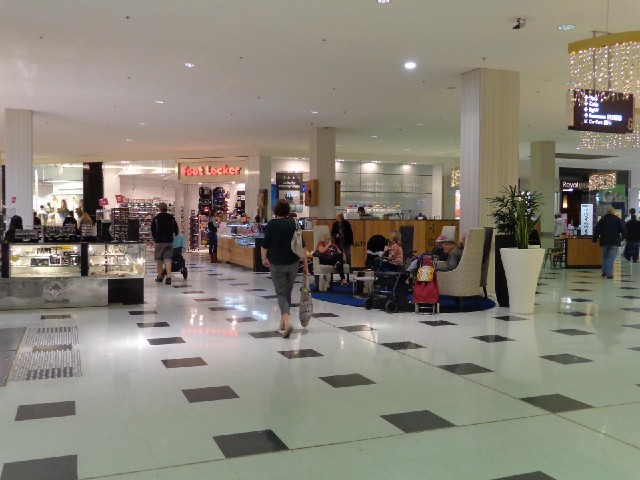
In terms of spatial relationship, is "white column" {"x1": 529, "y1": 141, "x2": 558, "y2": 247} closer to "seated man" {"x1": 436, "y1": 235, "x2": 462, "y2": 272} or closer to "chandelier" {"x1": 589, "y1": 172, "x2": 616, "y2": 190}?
"chandelier" {"x1": 589, "y1": 172, "x2": 616, "y2": 190}

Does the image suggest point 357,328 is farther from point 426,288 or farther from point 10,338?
point 10,338

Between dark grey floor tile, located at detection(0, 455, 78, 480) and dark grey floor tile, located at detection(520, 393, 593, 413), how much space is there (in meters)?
2.57

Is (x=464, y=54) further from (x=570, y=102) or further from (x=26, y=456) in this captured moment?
(x=26, y=456)

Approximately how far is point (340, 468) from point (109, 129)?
15300 mm

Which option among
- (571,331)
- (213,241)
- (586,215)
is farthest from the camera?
(586,215)

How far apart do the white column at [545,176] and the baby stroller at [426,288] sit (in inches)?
463

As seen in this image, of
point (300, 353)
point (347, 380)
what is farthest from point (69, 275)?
point (347, 380)

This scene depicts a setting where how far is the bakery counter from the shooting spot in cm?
1465

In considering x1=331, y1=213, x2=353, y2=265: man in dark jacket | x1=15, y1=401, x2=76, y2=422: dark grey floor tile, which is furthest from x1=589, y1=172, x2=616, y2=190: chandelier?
x1=15, y1=401, x2=76, y2=422: dark grey floor tile

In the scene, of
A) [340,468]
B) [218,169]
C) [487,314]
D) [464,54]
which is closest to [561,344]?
[487,314]

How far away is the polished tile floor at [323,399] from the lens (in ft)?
9.08

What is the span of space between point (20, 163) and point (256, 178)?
8.66m

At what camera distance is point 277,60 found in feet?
30.8

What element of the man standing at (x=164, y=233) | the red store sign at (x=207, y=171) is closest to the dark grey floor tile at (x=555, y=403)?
the man standing at (x=164, y=233)
